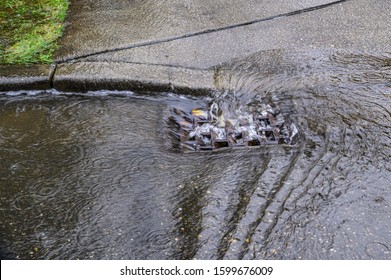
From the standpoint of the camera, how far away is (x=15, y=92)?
156 inches

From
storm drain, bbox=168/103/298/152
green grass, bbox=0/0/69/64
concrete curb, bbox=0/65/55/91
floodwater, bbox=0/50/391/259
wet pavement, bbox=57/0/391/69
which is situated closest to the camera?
floodwater, bbox=0/50/391/259

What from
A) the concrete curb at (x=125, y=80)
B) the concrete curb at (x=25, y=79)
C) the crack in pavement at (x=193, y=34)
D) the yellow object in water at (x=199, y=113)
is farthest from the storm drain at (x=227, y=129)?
the concrete curb at (x=25, y=79)

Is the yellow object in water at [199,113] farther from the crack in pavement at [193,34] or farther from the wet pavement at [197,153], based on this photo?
the crack in pavement at [193,34]

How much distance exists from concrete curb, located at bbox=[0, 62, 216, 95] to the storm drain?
0.85 ft

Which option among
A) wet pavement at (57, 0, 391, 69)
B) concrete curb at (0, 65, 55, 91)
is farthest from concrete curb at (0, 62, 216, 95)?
wet pavement at (57, 0, 391, 69)

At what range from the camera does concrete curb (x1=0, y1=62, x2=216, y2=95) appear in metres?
3.93

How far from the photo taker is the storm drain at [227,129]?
344cm

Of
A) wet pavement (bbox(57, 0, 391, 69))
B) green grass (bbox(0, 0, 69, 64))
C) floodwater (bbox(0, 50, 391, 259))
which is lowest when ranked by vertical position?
floodwater (bbox(0, 50, 391, 259))

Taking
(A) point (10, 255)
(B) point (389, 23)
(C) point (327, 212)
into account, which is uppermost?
(B) point (389, 23)

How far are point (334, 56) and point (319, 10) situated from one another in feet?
3.42

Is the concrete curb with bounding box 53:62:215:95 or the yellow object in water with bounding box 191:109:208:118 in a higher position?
the concrete curb with bounding box 53:62:215:95

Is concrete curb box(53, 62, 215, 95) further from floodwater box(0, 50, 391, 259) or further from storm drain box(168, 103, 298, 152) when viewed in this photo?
storm drain box(168, 103, 298, 152)
